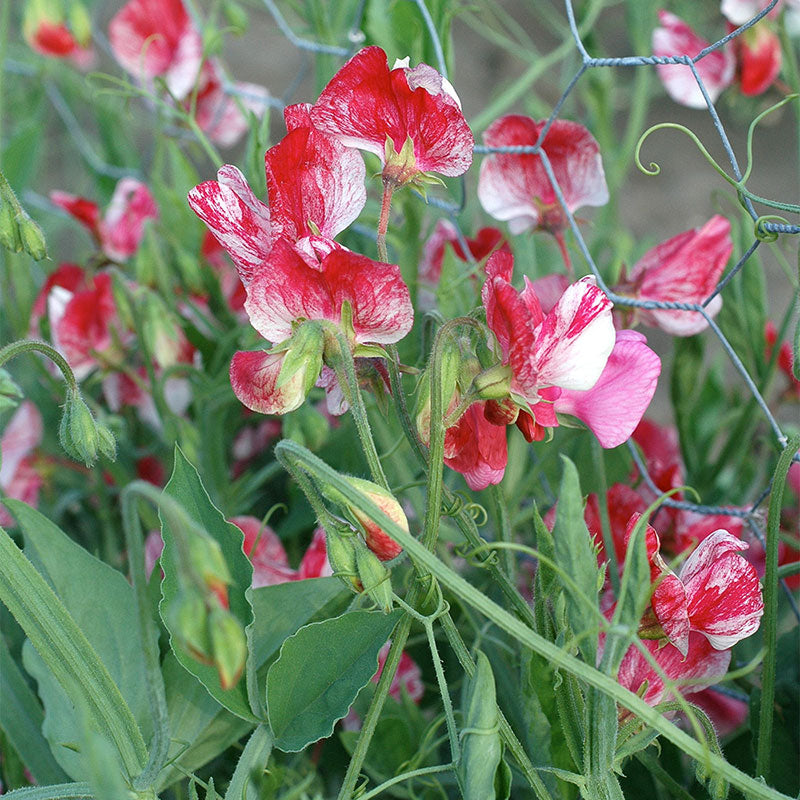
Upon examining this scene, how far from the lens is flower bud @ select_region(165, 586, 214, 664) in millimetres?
348

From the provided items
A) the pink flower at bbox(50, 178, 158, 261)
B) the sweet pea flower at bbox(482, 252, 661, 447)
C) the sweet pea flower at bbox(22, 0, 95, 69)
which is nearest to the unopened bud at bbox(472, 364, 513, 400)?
the sweet pea flower at bbox(482, 252, 661, 447)

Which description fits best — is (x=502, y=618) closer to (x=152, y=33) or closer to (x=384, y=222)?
(x=384, y=222)

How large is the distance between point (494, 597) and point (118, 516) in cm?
43

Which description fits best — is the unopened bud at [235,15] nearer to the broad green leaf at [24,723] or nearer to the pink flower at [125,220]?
the pink flower at [125,220]

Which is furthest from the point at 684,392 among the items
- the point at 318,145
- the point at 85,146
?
the point at 85,146

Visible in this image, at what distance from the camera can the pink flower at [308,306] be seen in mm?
436

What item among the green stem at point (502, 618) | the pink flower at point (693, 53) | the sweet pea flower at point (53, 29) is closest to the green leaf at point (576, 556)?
the green stem at point (502, 618)

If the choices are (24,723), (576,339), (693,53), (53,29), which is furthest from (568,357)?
(53,29)

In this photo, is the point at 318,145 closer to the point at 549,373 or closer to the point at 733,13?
the point at 549,373

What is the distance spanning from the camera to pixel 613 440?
1.59 ft

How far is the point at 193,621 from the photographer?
0.35m

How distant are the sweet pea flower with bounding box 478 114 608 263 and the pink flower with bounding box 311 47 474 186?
179mm

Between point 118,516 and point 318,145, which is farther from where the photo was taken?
point 118,516

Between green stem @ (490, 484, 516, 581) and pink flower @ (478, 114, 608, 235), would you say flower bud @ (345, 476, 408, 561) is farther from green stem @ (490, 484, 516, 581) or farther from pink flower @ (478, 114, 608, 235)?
pink flower @ (478, 114, 608, 235)
